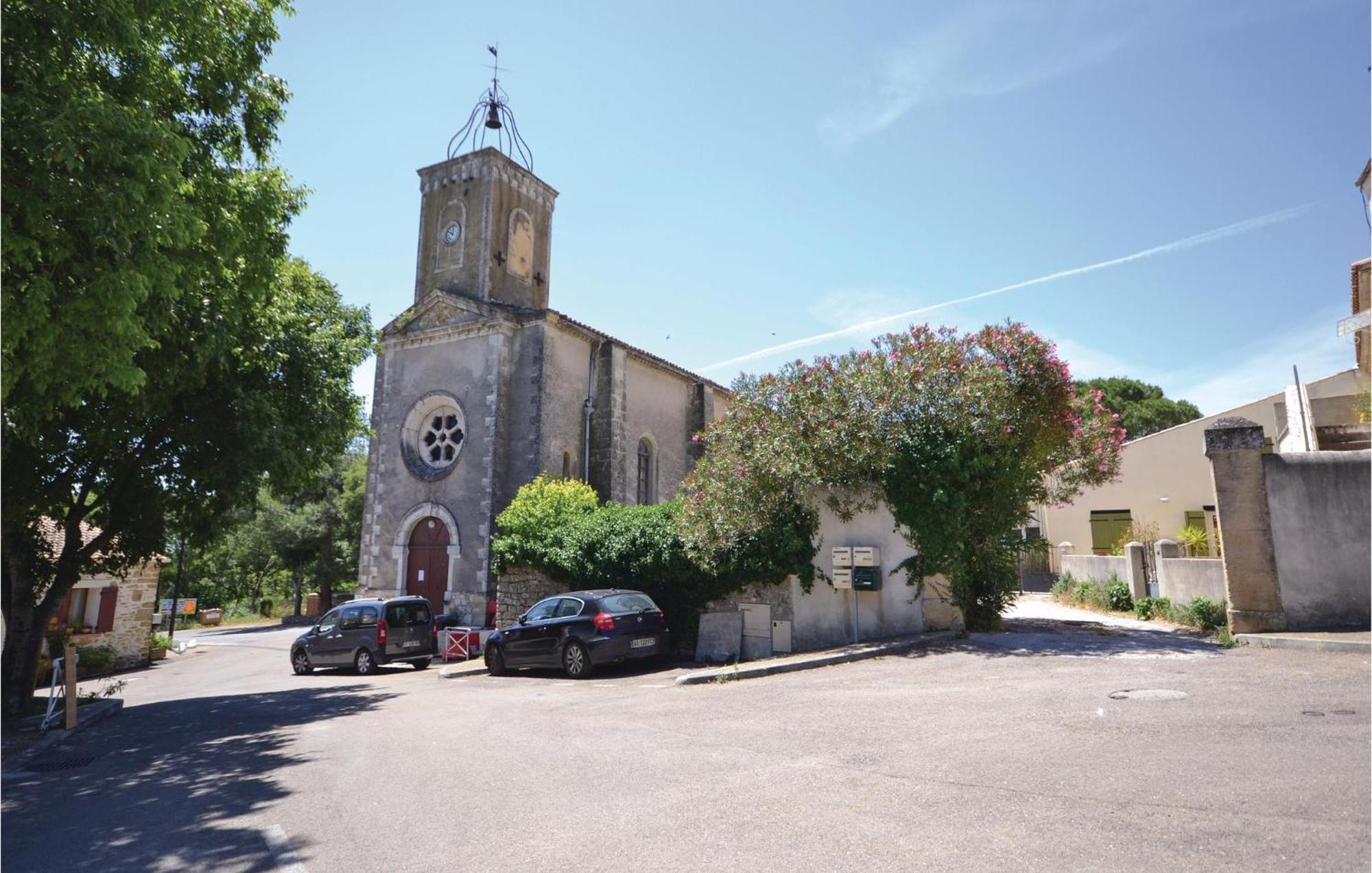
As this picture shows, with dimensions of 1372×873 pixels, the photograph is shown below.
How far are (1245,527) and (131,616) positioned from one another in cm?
2768

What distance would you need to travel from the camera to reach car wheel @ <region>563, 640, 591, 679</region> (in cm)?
1242

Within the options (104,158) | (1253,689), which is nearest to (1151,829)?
(1253,689)

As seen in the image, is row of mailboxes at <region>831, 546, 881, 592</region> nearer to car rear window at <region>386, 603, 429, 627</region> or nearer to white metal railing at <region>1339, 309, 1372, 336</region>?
car rear window at <region>386, 603, 429, 627</region>

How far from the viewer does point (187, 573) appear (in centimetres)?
4547

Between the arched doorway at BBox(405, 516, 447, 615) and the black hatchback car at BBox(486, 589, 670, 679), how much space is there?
26.4ft

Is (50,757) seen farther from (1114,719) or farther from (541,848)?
(1114,719)

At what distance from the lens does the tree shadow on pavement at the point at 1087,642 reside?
389 inches

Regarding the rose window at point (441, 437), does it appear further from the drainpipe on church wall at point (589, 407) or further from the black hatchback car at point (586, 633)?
the black hatchback car at point (586, 633)

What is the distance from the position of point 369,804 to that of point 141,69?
711cm

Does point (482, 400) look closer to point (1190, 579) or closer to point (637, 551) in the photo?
point (637, 551)

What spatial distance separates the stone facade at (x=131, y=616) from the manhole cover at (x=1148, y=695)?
77.9 feet

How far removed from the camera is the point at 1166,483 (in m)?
27.8

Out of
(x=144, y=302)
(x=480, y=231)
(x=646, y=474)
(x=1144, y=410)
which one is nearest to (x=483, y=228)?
(x=480, y=231)

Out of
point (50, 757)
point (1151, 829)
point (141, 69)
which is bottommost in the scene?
point (50, 757)
